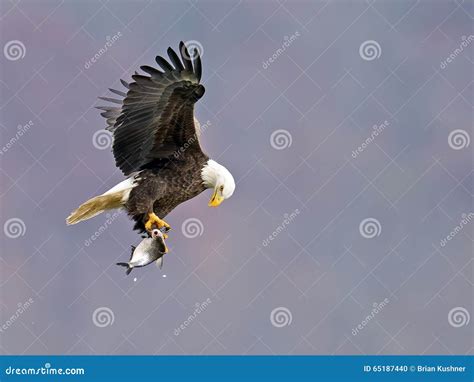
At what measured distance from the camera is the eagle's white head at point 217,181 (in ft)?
30.9

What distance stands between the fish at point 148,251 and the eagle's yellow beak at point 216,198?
88 centimetres

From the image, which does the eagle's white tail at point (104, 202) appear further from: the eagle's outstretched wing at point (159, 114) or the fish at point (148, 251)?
the fish at point (148, 251)

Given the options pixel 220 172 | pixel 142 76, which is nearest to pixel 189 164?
pixel 220 172

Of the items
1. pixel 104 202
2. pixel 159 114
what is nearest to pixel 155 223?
pixel 104 202

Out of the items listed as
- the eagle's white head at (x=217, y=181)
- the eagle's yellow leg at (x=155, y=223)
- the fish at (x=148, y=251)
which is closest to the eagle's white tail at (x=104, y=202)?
the eagle's yellow leg at (x=155, y=223)

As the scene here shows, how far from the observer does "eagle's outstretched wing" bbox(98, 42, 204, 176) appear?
9133mm

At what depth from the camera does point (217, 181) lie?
946 cm

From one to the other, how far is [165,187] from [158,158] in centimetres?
29

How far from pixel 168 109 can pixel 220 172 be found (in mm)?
683

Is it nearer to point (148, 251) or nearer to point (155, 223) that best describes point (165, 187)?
point (155, 223)

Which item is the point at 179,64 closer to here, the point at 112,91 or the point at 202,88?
the point at 202,88

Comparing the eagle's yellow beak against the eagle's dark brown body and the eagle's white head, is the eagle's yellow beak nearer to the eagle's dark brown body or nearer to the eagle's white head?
the eagle's white head

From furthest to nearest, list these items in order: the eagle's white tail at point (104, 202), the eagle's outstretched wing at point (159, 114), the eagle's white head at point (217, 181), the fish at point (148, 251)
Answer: the eagle's white tail at point (104, 202)
the eagle's white head at point (217, 181)
the eagle's outstretched wing at point (159, 114)
the fish at point (148, 251)

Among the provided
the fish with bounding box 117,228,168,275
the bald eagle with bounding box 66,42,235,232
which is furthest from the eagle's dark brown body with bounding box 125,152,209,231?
the fish with bounding box 117,228,168,275
